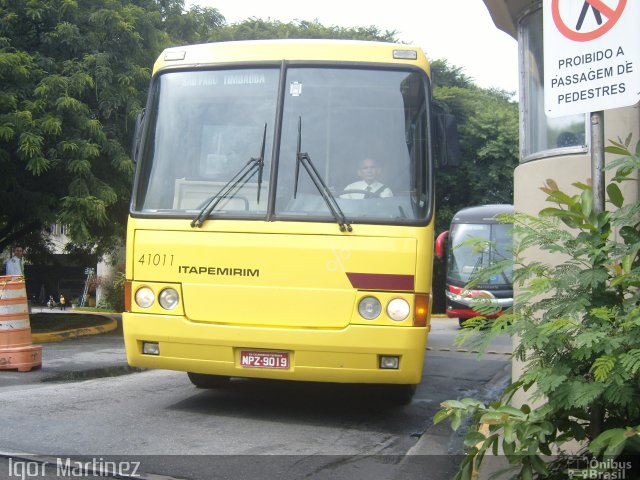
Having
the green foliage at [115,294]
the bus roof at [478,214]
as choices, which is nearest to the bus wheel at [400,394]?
the bus roof at [478,214]

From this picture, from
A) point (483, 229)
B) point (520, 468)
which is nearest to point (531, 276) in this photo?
point (520, 468)

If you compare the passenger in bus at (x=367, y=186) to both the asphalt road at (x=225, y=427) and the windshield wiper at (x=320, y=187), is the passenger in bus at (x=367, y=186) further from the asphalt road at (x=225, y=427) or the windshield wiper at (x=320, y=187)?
the asphalt road at (x=225, y=427)

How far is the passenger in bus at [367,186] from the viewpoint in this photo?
6.57m

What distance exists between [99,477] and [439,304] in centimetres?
3013

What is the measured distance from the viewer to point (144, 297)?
6.64m

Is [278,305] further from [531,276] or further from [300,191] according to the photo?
[531,276]

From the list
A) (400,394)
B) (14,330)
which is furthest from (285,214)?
(14,330)

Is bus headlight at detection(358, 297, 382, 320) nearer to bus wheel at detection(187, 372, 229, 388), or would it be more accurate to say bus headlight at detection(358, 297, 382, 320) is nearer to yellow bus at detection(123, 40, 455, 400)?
→ yellow bus at detection(123, 40, 455, 400)

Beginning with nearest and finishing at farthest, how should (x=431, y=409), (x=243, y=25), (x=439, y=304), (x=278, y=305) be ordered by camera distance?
(x=278, y=305) < (x=431, y=409) < (x=439, y=304) < (x=243, y=25)

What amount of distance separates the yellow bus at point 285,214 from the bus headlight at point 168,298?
0.04 feet

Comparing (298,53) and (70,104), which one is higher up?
(70,104)

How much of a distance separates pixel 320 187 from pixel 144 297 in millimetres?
1714

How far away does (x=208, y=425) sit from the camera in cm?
643

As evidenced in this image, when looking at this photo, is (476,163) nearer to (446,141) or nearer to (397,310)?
(446,141)
